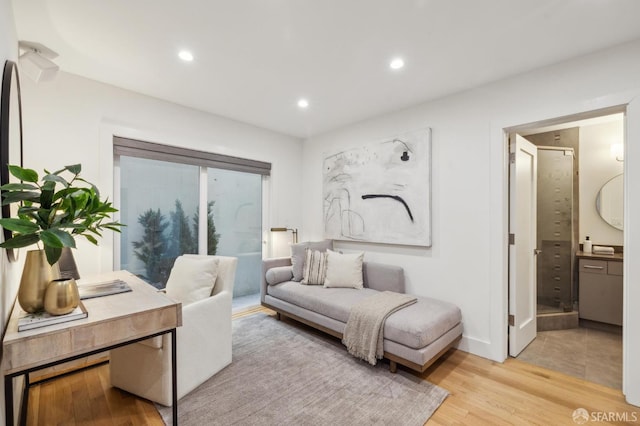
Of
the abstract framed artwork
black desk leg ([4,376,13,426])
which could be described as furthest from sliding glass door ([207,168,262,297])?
black desk leg ([4,376,13,426])

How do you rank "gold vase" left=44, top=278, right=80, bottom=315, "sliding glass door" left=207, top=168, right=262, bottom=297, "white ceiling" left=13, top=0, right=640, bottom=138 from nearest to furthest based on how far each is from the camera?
"gold vase" left=44, top=278, right=80, bottom=315, "white ceiling" left=13, top=0, right=640, bottom=138, "sliding glass door" left=207, top=168, right=262, bottom=297

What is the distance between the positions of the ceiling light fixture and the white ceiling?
54 mm

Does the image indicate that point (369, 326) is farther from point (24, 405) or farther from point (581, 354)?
point (24, 405)

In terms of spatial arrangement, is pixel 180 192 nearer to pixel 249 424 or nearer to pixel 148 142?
pixel 148 142

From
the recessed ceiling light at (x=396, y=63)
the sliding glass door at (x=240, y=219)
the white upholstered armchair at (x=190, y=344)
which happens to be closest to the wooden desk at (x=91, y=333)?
the white upholstered armchair at (x=190, y=344)

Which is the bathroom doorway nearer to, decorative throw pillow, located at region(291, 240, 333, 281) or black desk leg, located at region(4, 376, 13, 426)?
decorative throw pillow, located at region(291, 240, 333, 281)

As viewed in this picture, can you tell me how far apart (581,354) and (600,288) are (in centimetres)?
106

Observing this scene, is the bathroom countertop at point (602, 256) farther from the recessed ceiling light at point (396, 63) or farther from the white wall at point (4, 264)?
the white wall at point (4, 264)

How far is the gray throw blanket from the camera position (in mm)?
2270

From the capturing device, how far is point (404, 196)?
10.1 ft

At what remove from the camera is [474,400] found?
1.93 meters

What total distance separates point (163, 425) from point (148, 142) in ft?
8.11

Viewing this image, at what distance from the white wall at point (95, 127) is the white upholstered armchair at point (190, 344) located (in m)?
0.96

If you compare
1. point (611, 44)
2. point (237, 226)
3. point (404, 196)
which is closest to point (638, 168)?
point (611, 44)
